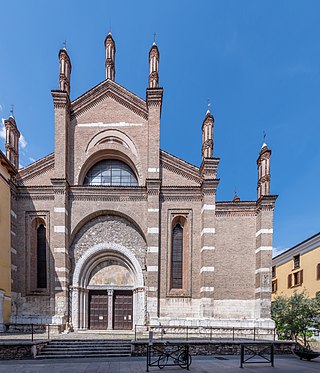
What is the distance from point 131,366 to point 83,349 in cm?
336

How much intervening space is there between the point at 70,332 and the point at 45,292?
9.83ft

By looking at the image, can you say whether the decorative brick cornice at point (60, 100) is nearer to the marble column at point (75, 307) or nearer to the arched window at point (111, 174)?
the arched window at point (111, 174)

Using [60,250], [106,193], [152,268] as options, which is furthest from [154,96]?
[60,250]

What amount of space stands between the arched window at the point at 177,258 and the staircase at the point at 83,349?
569cm

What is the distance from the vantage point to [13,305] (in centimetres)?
1792

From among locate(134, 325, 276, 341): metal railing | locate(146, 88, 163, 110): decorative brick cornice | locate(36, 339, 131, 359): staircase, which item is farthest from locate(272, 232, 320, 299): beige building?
locate(146, 88, 163, 110): decorative brick cornice

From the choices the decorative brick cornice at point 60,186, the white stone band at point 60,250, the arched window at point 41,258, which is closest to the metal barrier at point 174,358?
the white stone band at point 60,250

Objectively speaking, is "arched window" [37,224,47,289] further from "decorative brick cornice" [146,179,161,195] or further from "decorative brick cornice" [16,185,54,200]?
"decorative brick cornice" [146,179,161,195]

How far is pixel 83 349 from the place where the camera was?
1327cm

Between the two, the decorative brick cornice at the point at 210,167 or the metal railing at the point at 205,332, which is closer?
the metal railing at the point at 205,332

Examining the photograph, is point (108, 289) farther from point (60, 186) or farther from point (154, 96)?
point (154, 96)

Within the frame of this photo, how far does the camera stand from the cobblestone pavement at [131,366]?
10.5 m

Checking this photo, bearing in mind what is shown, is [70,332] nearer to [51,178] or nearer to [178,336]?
[178,336]

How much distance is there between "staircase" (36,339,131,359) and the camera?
12812 millimetres
